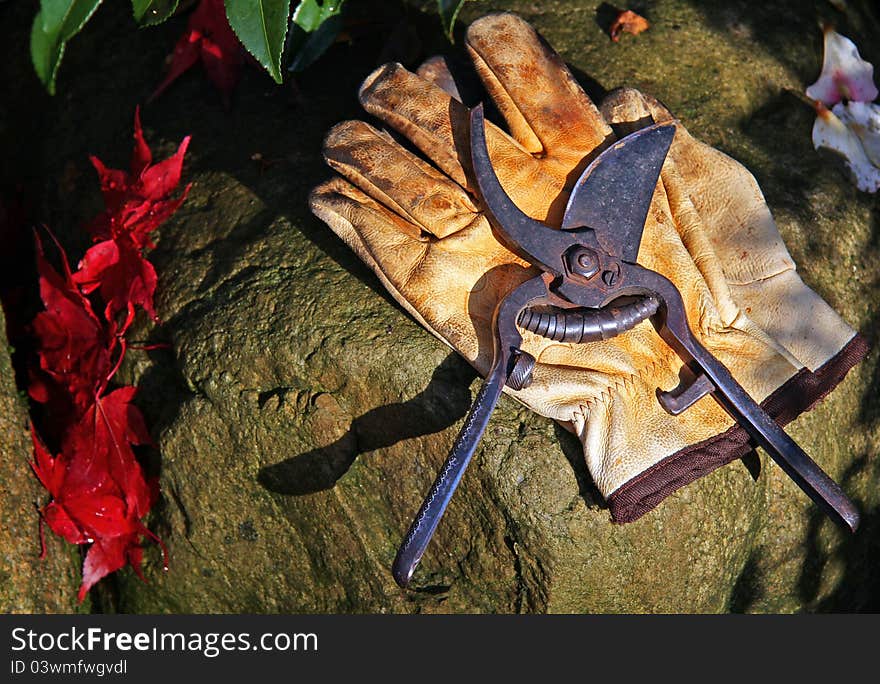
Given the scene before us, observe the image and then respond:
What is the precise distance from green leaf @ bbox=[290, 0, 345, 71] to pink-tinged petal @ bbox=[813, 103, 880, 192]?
127 centimetres

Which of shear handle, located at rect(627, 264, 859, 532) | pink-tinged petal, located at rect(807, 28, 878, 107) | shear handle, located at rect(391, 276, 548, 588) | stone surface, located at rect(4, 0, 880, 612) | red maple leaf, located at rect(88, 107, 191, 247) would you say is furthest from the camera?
pink-tinged petal, located at rect(807, 28, 878, 107)

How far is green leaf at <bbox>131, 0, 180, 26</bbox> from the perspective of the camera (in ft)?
5.92

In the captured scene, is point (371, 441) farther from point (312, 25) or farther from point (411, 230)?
point (312, 25)

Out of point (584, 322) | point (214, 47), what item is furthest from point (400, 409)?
point (214, 47)

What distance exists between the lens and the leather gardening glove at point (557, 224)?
1781 millimetres

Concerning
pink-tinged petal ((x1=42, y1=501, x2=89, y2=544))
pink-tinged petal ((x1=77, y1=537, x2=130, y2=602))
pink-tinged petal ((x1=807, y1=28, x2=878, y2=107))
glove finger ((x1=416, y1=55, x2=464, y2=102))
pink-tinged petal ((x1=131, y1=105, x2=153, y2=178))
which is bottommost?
pink-tinged petal ((x1=77, y1=537, x2=130, y2=602))

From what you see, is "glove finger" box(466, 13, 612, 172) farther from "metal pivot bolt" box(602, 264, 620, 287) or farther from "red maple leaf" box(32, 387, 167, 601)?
"red maple leaf" box(32, 387, 167, 601)

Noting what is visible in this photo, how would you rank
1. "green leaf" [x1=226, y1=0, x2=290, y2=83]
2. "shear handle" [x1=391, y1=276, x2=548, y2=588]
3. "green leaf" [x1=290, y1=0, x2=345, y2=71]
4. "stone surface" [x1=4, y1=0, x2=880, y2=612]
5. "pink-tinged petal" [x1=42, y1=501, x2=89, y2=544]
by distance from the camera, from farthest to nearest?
"green leaf" [x1=290, y1=0, x2=345, y2=71], "pink-tinged petal" [x1=42, y1=501, x2=89, y2=544], "stone surface" [x1=4, y1=0, x2=880, y2=612], "green leaf" [x1=226, y1=0, x2=290, y2=83], "shear handle" [x1=391, y1=276, x2=548, y2=588]

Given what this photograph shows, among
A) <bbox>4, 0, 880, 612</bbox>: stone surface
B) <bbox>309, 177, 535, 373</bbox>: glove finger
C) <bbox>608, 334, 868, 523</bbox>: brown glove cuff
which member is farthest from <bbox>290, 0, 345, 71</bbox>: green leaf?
<bbox>608, 334, 868, 523</bbox>: brown glove cuff

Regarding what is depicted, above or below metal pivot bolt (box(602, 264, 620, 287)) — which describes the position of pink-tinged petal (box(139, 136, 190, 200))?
above

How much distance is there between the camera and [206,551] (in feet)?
6.79

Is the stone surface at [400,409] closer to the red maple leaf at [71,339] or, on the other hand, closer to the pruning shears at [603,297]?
the red maple leaf at [71,339]

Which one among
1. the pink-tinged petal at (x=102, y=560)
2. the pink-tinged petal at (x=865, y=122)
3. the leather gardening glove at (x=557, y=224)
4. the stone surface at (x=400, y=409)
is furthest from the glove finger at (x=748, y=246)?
the pink-tinged petal at (x=102, y=560)

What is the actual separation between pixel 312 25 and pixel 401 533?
127cm
